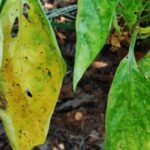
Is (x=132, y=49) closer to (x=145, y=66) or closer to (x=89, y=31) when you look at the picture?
(x=145, y=66)

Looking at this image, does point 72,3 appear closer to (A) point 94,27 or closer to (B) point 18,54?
(B) point 18,54

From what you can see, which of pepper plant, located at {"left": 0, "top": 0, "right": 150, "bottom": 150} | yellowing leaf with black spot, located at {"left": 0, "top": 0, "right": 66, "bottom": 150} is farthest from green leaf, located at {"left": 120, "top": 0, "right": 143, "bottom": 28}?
yellowing leaf with black spot, located at {"left": 0, "top": 0, "right": 66, "bottom": 150}

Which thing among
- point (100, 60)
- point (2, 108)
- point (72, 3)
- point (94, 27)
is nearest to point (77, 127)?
point (100, 60)

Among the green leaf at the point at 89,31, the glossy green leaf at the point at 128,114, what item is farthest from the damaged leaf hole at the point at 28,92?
the green leaf at the point at 89,31

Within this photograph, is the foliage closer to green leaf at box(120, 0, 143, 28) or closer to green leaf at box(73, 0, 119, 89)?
green leaf at box(120, 0, 143, 28)

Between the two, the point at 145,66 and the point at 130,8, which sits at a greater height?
the point at 130,8

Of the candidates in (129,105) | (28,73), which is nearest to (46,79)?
(28,73)

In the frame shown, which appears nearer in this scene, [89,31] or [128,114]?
[89,31]
